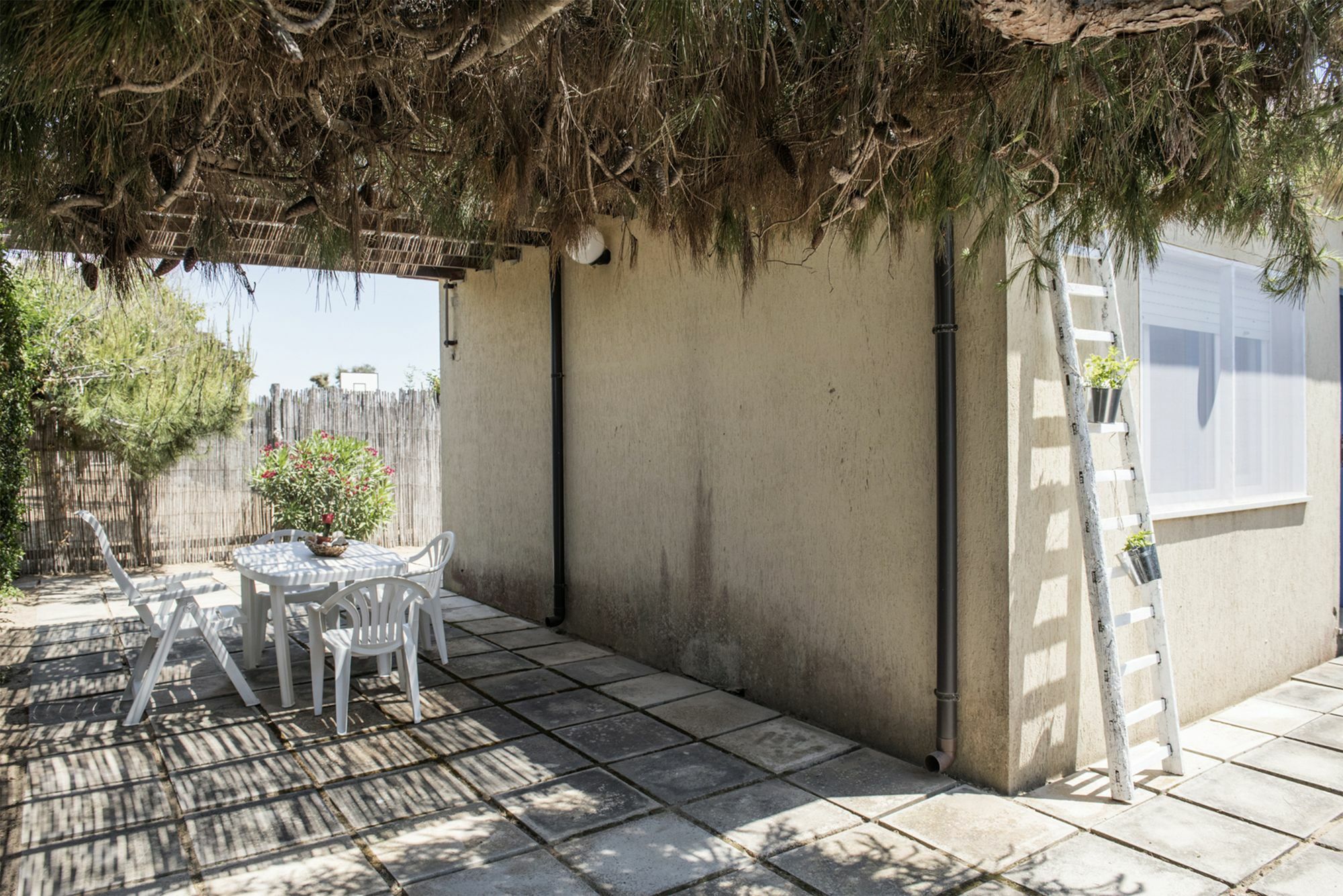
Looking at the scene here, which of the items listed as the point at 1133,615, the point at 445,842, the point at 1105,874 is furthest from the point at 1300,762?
the point at 445,842

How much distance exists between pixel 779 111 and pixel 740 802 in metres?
2.59

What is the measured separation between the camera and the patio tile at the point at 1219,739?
403cm

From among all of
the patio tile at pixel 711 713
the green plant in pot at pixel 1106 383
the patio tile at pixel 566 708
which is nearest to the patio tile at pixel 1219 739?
the green plant in pot at pixel 1106 383

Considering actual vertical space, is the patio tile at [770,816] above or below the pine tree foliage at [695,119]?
below

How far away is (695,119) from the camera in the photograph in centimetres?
222

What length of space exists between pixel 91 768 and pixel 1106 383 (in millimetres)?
4770

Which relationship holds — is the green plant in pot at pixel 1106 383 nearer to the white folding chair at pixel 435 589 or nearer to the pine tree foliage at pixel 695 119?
the pine tree foliage at pixel 695 119

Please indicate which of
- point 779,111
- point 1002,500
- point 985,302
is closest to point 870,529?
point 1002,500

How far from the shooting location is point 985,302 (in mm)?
3570

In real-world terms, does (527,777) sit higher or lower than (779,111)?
lower

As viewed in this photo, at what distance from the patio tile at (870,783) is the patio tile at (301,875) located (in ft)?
5.73

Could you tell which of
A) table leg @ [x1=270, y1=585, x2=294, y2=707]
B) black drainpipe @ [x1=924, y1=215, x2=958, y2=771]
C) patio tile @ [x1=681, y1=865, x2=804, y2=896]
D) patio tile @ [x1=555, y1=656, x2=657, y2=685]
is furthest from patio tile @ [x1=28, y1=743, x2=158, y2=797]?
black drainpipe @ [x1=924, y1=215, x2=958, y2=771]

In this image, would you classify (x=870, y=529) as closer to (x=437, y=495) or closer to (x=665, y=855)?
(x=665, y=855)

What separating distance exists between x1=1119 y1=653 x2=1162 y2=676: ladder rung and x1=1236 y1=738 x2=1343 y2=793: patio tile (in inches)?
26.4
